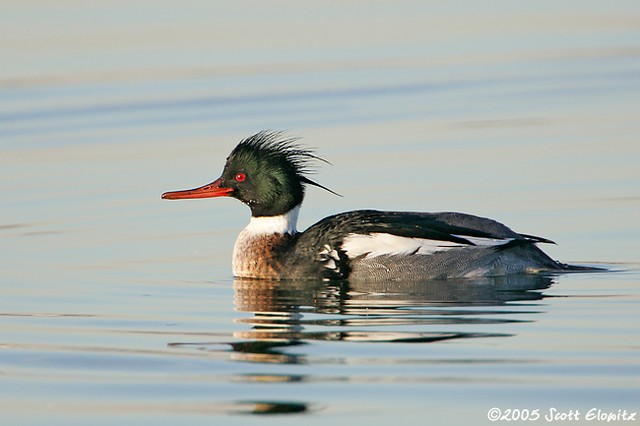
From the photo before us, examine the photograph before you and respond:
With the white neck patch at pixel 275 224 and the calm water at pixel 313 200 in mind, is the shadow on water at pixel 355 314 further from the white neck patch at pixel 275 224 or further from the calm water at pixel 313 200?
the white neck patch at pixel 275 224

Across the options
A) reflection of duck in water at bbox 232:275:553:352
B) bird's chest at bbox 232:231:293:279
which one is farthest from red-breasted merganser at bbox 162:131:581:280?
reflection of duck in water at bbox 232:275:553:352

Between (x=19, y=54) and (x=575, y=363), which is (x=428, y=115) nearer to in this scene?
(x=19, y=54)

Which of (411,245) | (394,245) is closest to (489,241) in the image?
(411,245)

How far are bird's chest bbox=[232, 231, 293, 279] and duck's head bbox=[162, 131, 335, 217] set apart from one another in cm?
36

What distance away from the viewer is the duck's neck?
1287cm

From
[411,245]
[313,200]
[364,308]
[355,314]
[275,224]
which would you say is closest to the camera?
[355,314]

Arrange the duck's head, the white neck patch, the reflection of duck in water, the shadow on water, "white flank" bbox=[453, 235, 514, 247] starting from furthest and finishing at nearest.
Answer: the duck's head → the white neck patch → "white flank" bbox=[453, 235, 514, 247] → the reflection of duck in water → the shadow on water

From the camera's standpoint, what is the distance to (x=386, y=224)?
12539mm

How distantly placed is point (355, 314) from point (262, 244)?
86.1 inches

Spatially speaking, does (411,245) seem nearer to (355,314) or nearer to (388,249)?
(388,249)

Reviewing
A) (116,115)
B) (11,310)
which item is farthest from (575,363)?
(116,115)

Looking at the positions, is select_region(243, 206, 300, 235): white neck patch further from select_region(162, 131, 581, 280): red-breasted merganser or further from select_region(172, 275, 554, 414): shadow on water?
select_region(172, 275, 554, 414): shadow on water

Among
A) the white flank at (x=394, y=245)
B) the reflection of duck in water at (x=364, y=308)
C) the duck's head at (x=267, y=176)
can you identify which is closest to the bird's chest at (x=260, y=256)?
the reflection of duck in water at (x=364, y=308)

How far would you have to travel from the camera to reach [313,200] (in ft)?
51.4
